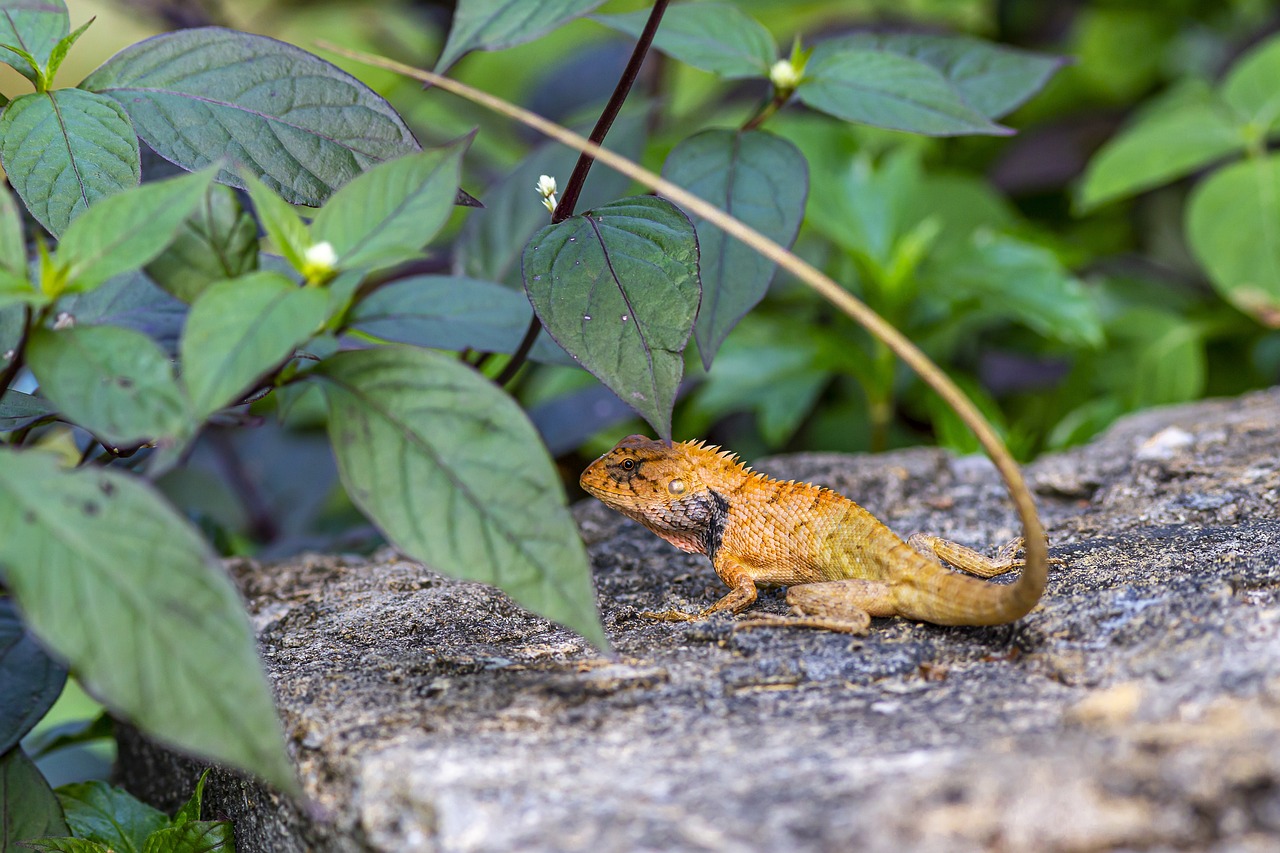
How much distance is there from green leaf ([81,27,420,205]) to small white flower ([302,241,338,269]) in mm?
464

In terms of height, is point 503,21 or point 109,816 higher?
point 503,21

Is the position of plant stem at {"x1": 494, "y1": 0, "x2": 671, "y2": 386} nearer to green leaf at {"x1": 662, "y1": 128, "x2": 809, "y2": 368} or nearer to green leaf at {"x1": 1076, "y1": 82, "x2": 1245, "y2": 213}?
green leaf at {"x1": 662, "y1": 128, "x2": 809, "y2": 368}

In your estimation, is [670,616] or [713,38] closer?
[670,616]

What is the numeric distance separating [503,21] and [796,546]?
1.71m

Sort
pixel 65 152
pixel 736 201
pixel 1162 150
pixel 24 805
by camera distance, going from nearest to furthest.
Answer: pixel 65 152
pixel 24 805
pixel 736 201
pixel 1162 150

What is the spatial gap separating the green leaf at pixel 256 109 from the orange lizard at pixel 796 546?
1.36 meters

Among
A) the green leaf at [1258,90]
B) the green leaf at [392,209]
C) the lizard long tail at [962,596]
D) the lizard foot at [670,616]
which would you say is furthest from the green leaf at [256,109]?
the green leaf at [1258,90]

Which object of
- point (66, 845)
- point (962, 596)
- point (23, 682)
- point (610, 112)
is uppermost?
point (610, 112)

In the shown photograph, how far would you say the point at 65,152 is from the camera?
2.26 meters

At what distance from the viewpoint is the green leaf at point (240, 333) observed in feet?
5.56

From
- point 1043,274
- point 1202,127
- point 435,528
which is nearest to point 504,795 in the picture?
point 435,528

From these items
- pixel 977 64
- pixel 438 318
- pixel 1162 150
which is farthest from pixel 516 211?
pixel 1162 150

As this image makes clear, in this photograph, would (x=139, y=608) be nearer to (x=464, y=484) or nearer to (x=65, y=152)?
(x=464, y=484)

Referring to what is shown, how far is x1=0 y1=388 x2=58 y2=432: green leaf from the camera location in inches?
89.9
